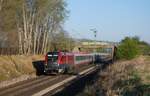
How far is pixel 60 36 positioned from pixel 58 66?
110 feet

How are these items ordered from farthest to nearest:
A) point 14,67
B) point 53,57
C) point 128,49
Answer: point 128,49, point 53,57, point 14,67

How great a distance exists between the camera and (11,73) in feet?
134

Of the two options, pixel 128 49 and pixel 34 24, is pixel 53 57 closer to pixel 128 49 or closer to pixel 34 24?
pixel 34 24

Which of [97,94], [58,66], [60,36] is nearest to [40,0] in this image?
[58,66]

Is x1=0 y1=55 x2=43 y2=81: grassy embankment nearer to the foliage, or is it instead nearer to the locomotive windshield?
the locomotive windshield

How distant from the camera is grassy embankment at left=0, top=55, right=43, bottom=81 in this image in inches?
1559

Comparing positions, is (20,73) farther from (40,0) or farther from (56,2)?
(56,2)

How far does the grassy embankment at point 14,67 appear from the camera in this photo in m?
39.6

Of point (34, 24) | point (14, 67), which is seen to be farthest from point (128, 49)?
point (14, 67)

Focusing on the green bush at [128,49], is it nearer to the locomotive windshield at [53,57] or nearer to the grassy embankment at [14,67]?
the grassy embankment at [14,67]

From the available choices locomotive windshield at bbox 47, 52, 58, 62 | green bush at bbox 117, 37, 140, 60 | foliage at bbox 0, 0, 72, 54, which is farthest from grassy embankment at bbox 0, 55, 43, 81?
green bush at bbox 117, 37, 140, 60

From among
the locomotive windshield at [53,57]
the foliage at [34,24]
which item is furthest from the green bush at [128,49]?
the locomotive windshield at [53,57]

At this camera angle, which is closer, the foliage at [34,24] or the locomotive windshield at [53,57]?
the locomotive windshield at [53,57]

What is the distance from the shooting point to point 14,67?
43.9 metres
